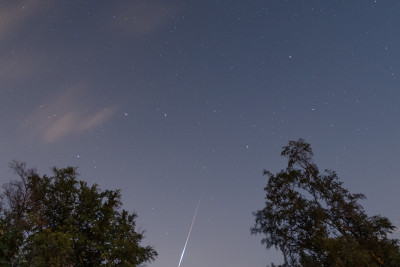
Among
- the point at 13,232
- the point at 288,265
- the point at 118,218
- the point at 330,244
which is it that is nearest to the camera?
the point at 330,244

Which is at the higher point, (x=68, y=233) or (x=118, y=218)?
(x=118, y=218)

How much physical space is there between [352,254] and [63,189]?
26609 millimetres

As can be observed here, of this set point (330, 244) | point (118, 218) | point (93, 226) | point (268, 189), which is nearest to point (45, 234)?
point (93, 226)

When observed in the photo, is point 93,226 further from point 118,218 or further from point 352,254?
point 352,254

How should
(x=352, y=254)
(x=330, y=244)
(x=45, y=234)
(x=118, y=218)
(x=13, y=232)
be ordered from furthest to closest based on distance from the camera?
(x=118, y=218) → (x=45, y=234) → (x=13, y=232) → (x=330, y=244) → (x=352, y=254)

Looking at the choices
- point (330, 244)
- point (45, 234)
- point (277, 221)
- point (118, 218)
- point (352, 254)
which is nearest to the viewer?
point (352, 254)

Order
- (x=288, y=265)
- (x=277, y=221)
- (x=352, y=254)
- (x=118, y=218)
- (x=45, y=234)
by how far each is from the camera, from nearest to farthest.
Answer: (x=352, y=254), (x=45, y=234), (x=288, y=265), (x=277, y=221), (x=118, y=218)

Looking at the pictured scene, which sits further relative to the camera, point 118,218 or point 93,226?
point 118,218

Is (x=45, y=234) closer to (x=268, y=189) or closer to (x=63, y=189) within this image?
(x=63, y=189)

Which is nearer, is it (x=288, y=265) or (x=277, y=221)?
(x=288, y=265)

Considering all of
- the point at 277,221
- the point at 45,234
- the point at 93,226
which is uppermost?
the point at 277,221

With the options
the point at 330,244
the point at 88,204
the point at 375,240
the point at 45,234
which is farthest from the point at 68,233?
the point at 375,240

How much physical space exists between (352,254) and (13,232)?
25371 millimetres

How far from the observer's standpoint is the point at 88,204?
32781 mm
